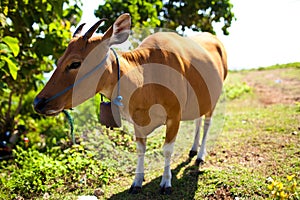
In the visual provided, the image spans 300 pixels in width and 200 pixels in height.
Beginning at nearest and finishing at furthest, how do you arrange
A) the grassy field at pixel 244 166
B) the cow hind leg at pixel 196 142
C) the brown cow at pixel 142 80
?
the brown cow at pixel 142 80, the grassy field at pixel 244 166, the cow hind leg at pixel 196 142

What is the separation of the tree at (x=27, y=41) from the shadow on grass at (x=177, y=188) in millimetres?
1943

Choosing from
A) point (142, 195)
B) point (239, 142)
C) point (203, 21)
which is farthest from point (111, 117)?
point (203, 21)

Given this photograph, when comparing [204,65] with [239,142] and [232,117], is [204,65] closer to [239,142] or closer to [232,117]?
[239,142]

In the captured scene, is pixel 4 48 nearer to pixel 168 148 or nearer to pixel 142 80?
pixel 142 80

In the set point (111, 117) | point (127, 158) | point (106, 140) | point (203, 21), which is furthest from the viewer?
point (203, 21)

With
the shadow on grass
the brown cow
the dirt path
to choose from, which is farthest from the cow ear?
the dirt path

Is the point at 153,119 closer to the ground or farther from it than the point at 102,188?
farther from it

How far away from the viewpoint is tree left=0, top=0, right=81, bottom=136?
4.11 metres

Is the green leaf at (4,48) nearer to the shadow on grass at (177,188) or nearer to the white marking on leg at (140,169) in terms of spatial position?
the white marking on leg at (140,169)

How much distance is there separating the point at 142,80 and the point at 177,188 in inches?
50.9

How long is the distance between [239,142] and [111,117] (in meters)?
2.64

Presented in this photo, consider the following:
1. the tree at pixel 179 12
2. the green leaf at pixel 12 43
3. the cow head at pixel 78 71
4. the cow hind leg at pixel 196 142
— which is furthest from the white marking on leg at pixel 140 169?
the tree at pixel 179 12

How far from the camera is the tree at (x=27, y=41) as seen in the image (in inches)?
162

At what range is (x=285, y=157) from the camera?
4.22 m
